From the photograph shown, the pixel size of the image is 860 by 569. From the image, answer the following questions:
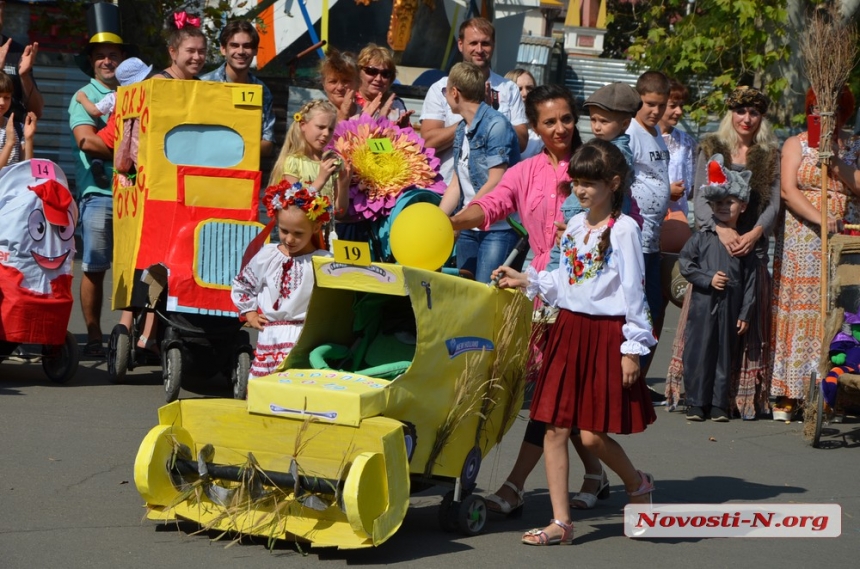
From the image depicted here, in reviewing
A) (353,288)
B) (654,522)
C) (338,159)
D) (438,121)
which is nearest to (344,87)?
(438,121)

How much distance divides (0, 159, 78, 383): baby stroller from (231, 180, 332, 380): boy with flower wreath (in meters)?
2.09

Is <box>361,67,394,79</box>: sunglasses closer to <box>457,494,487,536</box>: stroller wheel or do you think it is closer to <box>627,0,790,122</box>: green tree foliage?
<box>457,494,487,536</box>: stroller wheel

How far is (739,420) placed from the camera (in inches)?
349

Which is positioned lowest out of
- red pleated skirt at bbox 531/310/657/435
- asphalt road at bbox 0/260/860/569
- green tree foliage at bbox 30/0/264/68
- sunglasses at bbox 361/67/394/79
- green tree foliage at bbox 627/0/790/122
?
asphalt road at bbox 0/260/860/569

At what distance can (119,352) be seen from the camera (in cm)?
834

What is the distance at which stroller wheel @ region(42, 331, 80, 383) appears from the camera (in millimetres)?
8336

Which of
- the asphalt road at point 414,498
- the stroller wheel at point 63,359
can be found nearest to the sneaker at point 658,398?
the asphalt road at point 414,498

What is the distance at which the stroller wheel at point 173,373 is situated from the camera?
779 centimetres

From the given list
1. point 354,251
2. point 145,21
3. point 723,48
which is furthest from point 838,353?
point 145,21

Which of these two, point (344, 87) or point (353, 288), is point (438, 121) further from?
point (353, 288)

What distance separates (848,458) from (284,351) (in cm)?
363

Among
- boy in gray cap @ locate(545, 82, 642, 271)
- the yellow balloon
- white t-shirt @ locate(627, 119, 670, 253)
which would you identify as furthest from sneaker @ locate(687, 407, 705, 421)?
the yellow balloon

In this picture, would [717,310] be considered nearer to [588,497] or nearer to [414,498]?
[588,497]

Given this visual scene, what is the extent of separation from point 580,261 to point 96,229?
15.8ft
